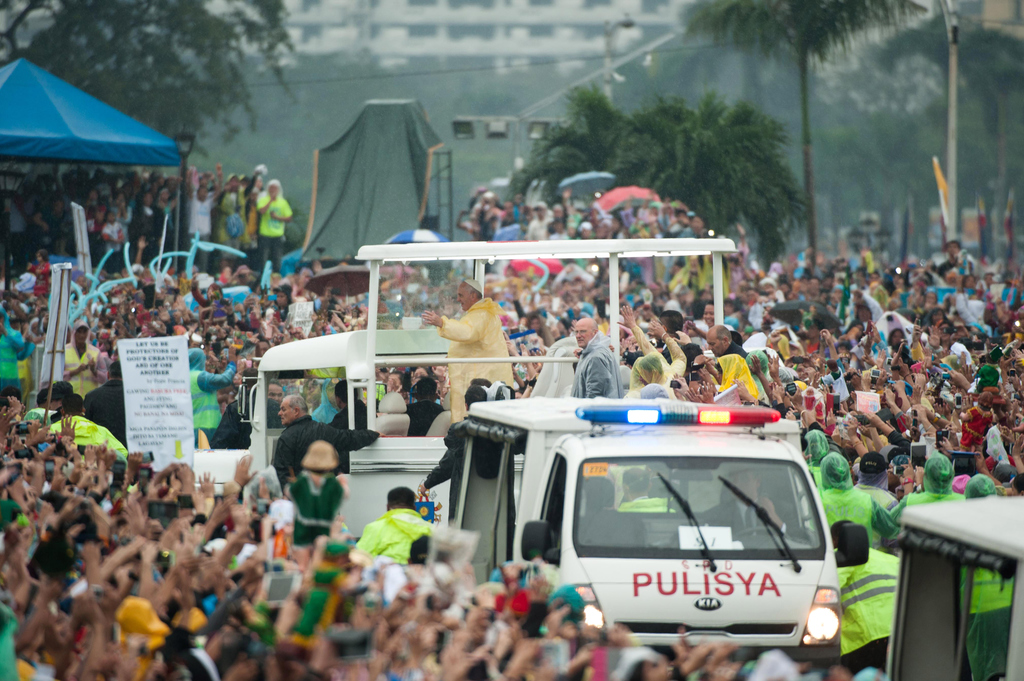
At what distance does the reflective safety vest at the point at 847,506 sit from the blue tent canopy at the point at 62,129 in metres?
18.5

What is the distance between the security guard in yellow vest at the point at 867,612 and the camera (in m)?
6.86

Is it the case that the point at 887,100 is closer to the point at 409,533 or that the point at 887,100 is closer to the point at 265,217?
the point at 265,217

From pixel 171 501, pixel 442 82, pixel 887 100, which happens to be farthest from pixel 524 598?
pixel 442 82

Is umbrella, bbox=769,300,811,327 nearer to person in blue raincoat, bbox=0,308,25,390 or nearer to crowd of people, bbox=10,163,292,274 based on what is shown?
person in blue raincoat, bbox=0,308,25,390

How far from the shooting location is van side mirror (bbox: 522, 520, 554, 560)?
20.0ft

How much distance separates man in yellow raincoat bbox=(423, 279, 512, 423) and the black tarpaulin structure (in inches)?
664

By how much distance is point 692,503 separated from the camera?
21.6ft

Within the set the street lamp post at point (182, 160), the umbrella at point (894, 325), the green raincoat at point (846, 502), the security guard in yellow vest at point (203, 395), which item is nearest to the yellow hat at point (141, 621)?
the green raincoat at point (846, 502)

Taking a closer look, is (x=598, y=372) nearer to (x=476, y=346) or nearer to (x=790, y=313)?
(x=476, y=346)

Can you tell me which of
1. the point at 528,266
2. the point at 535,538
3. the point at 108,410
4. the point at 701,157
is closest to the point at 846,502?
the point at 535,538

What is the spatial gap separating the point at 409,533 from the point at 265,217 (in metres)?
19.3

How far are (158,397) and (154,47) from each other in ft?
132

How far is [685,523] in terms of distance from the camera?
6543 millimetres

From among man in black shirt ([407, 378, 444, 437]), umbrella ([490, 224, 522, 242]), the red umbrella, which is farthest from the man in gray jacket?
umbrella ([490, 224, 522, 242])
